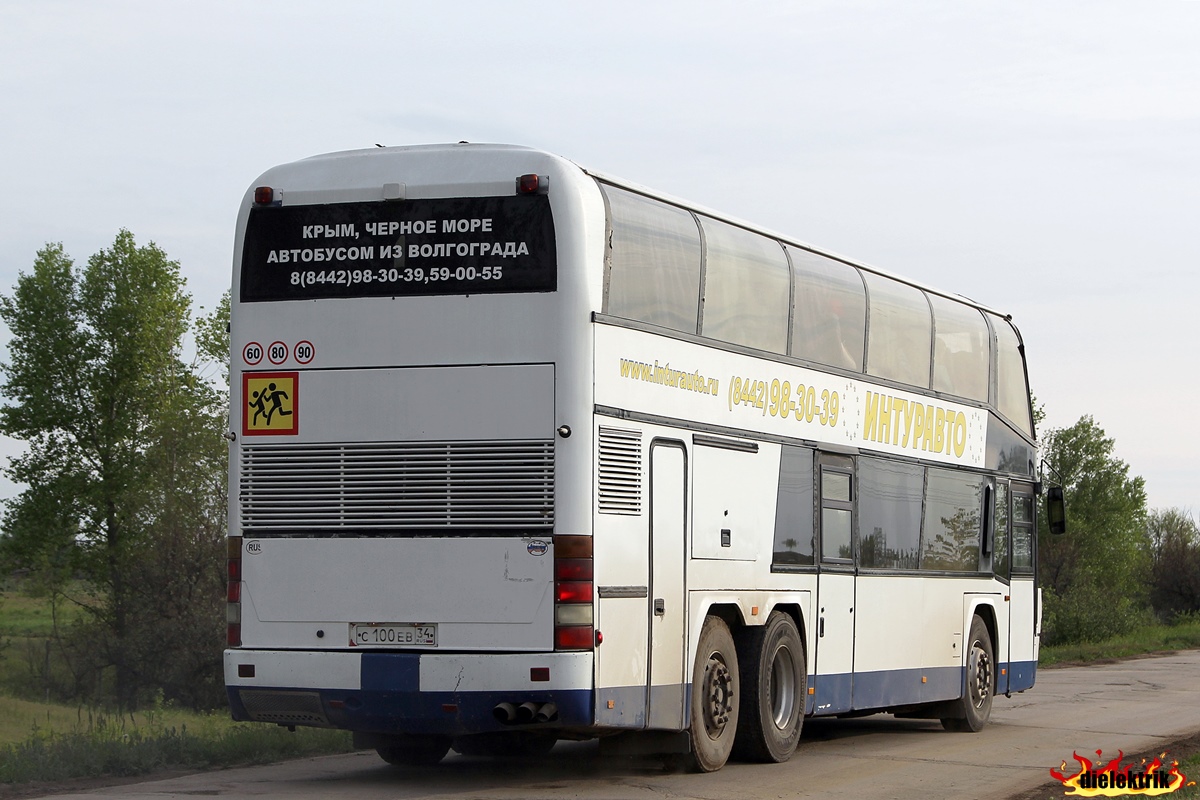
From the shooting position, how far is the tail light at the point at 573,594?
10242mm

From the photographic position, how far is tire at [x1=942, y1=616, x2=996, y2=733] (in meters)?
16.8

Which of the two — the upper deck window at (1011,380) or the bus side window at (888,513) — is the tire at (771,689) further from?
the upper deck window at (1011,380)

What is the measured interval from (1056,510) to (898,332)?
414 cm

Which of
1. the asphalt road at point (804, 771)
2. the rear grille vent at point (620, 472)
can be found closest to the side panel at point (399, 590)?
the rear grille vent at point (620, 472)

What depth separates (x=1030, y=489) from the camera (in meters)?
18.9

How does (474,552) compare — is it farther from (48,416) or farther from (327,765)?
(48,416)

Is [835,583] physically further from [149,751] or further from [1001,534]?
[149,751]

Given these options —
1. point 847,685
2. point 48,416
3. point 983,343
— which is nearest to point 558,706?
point 847,685

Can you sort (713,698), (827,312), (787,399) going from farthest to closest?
(827,312) → (787,399) → (713,698)

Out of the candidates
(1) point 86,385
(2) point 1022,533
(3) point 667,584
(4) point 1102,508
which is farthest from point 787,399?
(4) point 1102,508

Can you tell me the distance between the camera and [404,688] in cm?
1038

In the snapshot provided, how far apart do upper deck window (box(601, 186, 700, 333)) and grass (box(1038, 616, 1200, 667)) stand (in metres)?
19.8

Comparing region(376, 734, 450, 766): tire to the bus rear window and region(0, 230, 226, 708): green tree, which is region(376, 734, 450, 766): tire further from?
region(0, 230, 226, 708): green tree

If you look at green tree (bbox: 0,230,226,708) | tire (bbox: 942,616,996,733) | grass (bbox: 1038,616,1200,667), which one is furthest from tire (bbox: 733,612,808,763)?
green tree (bbox: 0,230,226,708)
